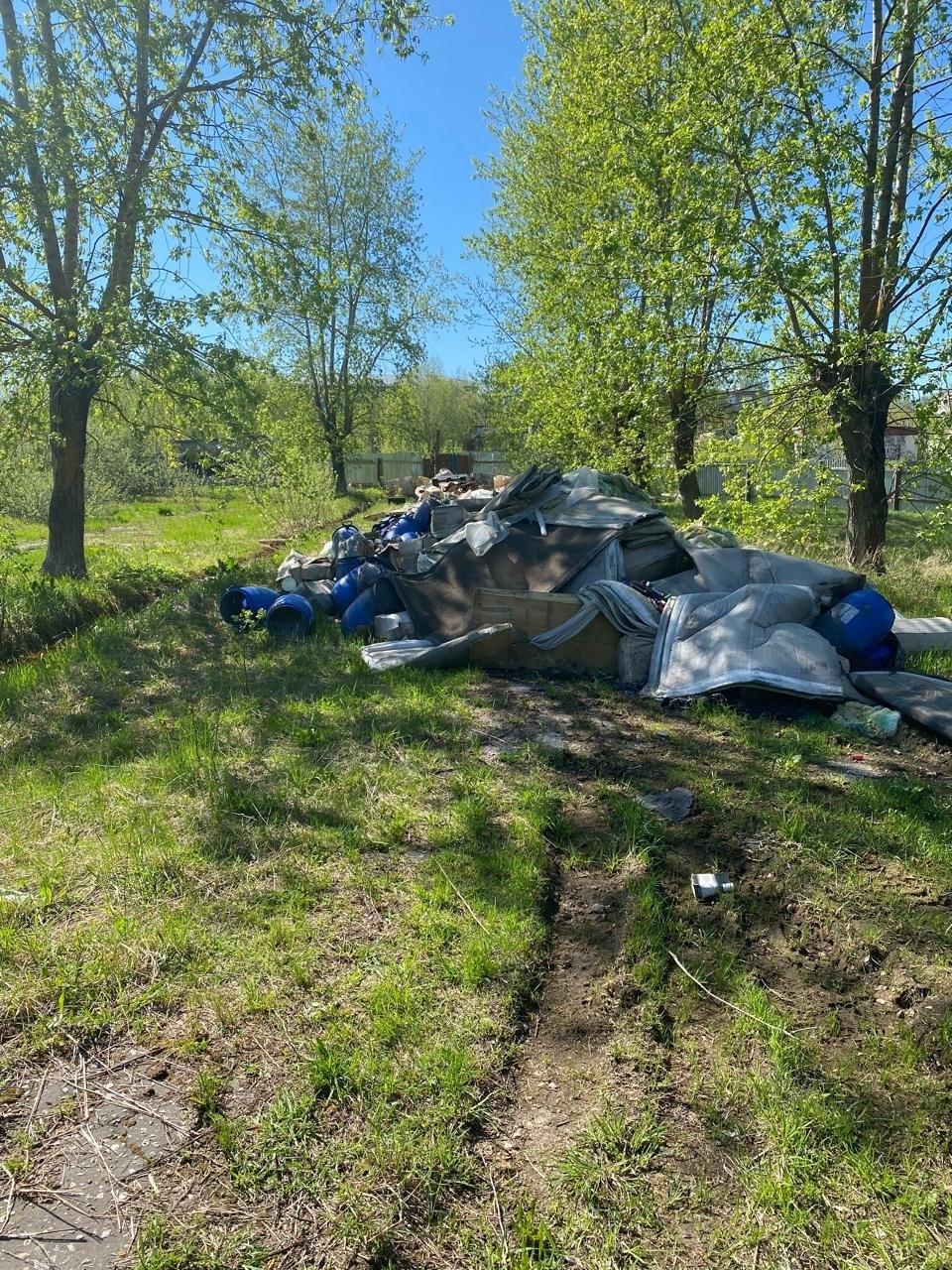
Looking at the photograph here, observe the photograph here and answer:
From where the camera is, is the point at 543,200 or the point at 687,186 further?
the point at 543,200

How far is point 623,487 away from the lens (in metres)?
7.66

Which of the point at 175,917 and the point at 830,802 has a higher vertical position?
the point at 830,802

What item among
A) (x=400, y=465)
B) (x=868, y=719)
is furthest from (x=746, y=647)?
(x=400, y=465)

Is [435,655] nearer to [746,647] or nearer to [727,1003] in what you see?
[746,647]

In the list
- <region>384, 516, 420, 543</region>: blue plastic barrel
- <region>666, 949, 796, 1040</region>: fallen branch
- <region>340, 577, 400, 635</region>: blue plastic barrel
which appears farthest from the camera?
<region>384, 516, 420, 543</region>: blue plastic barrel

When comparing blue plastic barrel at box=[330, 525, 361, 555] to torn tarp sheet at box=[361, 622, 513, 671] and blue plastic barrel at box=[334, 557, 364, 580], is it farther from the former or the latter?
torn tarp sheet at box=[361, 622, 513, 671]

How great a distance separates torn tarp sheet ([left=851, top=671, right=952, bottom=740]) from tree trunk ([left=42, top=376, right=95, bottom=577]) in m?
9.15

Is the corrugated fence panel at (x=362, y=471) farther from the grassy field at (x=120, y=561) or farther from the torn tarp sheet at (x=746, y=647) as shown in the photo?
the torn tarp sheet at (x=746, y=647)

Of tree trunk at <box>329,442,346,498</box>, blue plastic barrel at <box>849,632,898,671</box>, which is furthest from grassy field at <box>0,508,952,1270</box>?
tree trunk at <box>329,442,346,498</box>

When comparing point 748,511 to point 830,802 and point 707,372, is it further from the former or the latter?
point 830,802

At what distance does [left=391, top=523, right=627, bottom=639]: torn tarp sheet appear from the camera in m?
5.84

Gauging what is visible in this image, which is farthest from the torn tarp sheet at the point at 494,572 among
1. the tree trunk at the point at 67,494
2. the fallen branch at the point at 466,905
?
the tree trunk at the point at 67,494

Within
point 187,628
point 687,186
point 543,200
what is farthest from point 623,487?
point 543,200

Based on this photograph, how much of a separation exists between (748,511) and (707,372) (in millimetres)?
1924
